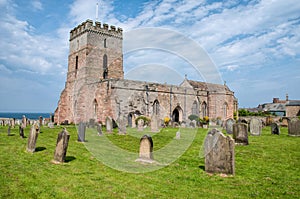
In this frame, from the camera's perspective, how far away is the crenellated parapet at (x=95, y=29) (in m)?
31.1

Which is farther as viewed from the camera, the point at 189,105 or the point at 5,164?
the point at 189,105

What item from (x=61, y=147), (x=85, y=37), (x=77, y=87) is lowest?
(x=61, y=147)

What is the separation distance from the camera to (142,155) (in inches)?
303

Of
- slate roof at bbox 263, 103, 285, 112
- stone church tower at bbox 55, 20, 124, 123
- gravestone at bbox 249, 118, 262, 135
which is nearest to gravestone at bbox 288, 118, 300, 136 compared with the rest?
gravestone at bbox 249, 118, 262, 135

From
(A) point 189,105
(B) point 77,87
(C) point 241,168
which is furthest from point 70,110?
(C) point 241,168

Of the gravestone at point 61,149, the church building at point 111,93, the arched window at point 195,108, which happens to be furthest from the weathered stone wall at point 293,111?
the gravestone at point 61,149

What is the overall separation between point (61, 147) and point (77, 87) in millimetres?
24250

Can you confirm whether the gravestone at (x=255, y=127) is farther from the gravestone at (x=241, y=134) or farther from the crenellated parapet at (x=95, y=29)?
the crenellated parapet at (x=95, y=29)

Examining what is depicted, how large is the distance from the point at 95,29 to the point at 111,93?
499 inches

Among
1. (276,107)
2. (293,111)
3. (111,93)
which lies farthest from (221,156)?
(276,107)

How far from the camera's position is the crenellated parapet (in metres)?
31.1

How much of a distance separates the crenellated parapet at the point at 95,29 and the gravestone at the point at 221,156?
93.2ft

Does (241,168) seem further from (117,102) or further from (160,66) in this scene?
(117,102)

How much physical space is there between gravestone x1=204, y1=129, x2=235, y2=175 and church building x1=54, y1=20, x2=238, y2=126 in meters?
16.9
